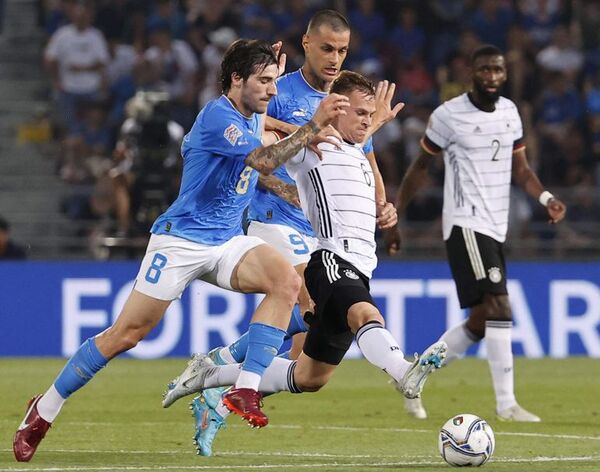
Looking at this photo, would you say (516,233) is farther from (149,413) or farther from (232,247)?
(232,247)

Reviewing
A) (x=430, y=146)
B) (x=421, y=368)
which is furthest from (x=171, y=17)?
(x=421, y=368)

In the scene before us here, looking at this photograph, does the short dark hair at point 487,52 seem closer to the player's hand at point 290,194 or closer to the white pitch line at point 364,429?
the player's hand at point 290,194

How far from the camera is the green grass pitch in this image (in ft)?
24.4

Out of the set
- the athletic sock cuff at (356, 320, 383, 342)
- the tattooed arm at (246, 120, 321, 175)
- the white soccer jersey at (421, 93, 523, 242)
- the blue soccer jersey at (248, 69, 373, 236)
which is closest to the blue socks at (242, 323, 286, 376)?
the athletic sock cuff at (356, 320, 383, 342)

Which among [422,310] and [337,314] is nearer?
[337,314]

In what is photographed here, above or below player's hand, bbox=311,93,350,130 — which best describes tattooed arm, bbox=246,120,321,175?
below

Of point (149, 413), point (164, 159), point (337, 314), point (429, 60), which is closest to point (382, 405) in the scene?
point (149, 413)

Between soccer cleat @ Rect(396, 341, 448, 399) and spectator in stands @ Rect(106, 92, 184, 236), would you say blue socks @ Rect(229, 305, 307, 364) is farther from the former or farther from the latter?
spectator in stands @ Rect(106, 92, 184, 236)

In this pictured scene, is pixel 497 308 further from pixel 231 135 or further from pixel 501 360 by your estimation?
pixel 231 135

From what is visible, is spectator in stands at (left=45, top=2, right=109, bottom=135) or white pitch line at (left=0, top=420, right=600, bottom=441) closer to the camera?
white pitch line at (left=0, top=420, right=600, bottom=441)

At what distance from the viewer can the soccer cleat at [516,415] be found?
9.94 meters

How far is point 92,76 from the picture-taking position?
1875cm

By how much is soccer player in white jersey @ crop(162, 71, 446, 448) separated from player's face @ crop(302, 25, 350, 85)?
1.08 meters

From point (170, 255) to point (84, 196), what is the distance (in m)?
9.92
